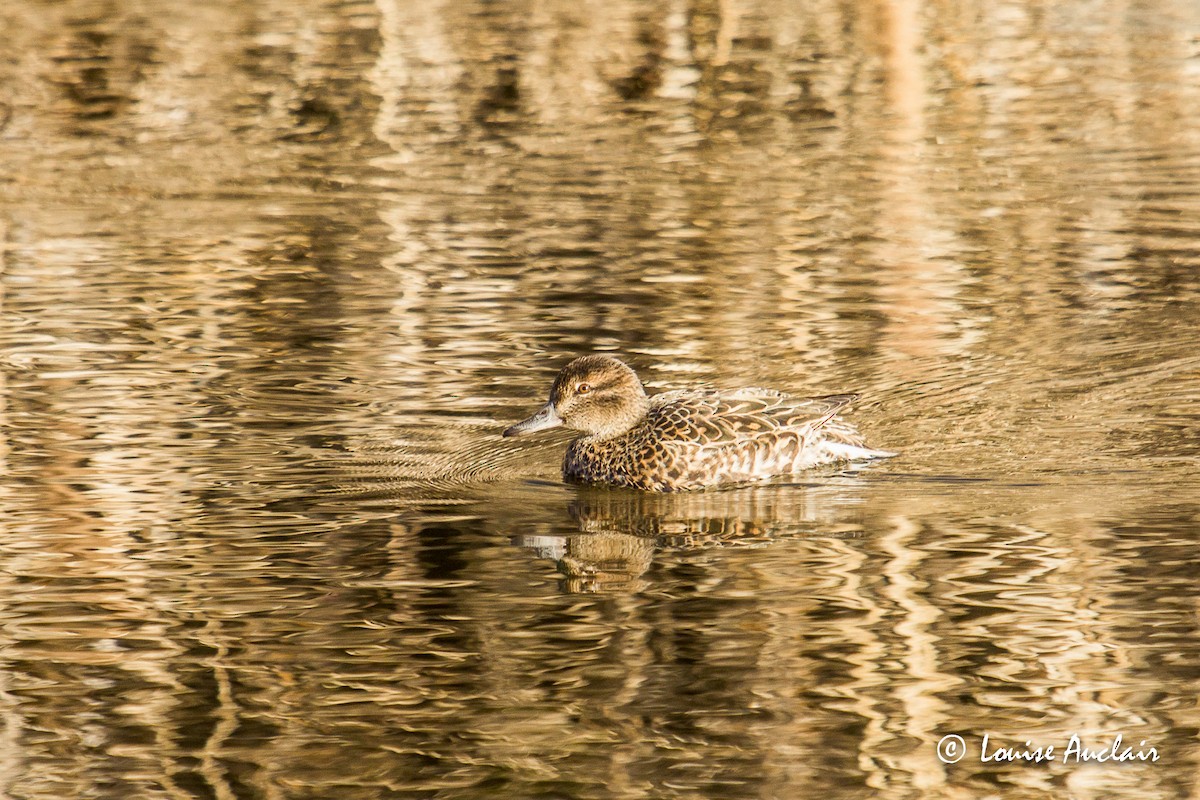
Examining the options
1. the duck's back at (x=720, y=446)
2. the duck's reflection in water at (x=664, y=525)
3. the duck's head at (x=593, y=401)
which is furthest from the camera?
the duck's head at (x=593, y=401)

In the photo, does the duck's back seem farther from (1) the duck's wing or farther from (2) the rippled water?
(2) the rippled water

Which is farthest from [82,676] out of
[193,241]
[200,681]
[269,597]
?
[193,241]

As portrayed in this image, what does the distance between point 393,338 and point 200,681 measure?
17.2 ft

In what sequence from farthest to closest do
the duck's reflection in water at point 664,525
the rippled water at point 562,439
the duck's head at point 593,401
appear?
the duck's head at point 593,401 < the duck's reflection in water at point 664,525 < the rippled water at point 562,439

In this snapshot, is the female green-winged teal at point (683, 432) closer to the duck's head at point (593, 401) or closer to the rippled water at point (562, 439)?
the duck's head at point (593, 401)

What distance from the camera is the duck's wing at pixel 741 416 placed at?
30.0 feet

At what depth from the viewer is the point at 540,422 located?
364 inches

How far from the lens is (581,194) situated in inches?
632

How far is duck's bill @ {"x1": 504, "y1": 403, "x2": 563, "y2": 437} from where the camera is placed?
30.1ft

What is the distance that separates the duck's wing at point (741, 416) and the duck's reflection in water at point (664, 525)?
264 mm

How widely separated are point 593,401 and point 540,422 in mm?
309

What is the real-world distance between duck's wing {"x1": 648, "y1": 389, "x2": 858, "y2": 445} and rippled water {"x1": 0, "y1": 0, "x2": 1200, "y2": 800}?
256 mm

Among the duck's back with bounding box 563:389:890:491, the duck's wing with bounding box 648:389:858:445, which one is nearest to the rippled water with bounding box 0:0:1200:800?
the duck's back with bounding box 563:389:890:491

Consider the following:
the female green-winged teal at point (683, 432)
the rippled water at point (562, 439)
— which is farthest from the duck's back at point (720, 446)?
the rippled water at point (562, 439)
